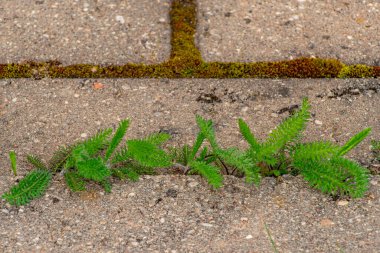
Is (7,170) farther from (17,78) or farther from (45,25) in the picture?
(45,25)

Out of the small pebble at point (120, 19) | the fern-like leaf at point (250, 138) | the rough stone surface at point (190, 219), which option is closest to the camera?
the rough stone surface at point (190, 219)

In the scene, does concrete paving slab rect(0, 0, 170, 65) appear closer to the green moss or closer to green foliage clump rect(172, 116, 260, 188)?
green foliage clump rect(172, 116, 260, 188)

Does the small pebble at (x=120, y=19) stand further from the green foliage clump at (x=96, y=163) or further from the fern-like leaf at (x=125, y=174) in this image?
the fern-like leaf at (x=125, y=174)

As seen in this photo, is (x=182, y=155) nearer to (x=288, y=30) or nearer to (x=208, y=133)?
(x=208, y=133)

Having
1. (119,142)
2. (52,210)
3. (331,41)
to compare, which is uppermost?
(331,41)

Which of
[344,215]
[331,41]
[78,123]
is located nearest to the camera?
[344,215]

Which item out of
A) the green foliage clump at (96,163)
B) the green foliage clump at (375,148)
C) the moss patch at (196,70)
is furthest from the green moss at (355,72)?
the green foliage clump at (96,163)

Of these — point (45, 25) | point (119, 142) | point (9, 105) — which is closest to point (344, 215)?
point (119, 142)
